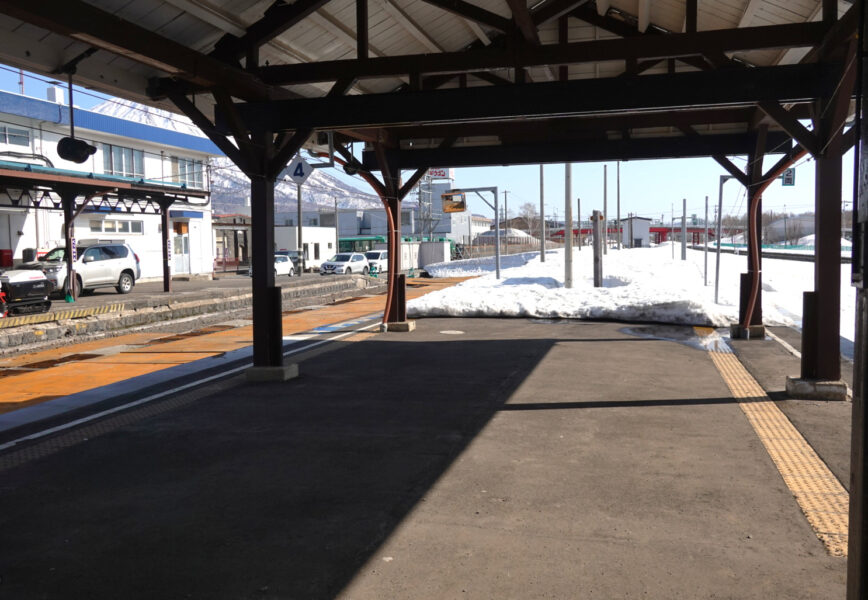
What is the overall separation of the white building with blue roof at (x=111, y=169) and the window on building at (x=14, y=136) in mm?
36

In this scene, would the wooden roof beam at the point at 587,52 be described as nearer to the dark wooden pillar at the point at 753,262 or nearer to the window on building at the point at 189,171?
the dark wooden pillar at the point at 753,262

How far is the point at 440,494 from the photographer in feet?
16.6

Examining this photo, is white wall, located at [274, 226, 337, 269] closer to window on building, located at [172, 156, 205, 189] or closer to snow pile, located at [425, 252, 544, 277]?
snow pile, located at [425, 252, 544, 277]

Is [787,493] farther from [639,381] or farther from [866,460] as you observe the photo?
[639,381]

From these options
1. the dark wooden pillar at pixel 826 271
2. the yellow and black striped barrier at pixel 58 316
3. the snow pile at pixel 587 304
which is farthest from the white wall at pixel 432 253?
the dark wooden pillar at pixel 826 271

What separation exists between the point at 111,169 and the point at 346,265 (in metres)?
12.8

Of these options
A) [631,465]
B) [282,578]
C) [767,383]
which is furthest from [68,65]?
[767,383]

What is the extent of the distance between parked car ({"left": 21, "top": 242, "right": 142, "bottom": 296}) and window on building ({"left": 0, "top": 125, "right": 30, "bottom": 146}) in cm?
698

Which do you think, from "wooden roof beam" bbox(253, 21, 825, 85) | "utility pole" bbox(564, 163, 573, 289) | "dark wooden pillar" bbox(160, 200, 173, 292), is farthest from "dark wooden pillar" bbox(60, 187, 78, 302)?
"wooden roof beam" bbox(253, 21, 825, 85)

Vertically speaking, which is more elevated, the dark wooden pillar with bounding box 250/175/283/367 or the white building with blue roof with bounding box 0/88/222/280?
the white building with blue roof with bounding box 0/88/222/280

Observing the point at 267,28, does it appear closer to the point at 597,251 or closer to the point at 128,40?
the point at 128,40

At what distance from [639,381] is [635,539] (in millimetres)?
5115

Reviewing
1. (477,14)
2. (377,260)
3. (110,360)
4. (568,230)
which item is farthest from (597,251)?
(377,260)

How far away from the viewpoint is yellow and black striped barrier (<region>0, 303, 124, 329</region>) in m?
15.2
